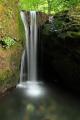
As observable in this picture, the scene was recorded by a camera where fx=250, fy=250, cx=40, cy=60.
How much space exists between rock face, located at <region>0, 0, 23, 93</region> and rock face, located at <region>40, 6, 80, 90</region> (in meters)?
1.21

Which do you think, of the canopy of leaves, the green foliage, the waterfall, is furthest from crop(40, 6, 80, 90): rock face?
the canopy of leaves

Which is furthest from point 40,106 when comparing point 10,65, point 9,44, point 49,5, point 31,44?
point 49,5

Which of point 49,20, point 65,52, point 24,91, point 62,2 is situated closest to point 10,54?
point 24,91

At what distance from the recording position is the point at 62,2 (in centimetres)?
1362

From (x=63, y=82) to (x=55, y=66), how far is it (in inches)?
27.9

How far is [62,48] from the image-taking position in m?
9.00

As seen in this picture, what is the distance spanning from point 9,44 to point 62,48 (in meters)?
1.91

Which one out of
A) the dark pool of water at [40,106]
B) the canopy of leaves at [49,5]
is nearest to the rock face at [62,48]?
the dark pool of water at [40,106]

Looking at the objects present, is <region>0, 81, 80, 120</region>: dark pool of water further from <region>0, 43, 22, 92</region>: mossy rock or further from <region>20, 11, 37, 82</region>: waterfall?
<region>20, 11, 37, 82</region>: waterfall

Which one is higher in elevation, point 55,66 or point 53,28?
point 53,28

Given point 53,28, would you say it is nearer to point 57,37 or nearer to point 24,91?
point 57,37

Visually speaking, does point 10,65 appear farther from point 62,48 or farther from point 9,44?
point 62,48

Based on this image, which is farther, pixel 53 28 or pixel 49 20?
pixel 49 20

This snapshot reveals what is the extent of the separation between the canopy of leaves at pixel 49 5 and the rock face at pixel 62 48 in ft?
9.58
